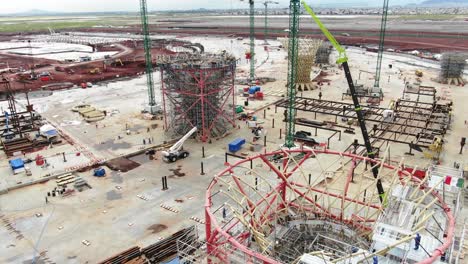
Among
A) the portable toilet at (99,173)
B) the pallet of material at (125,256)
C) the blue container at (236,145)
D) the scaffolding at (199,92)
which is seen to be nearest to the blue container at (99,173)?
the portable toilet at (99,173)

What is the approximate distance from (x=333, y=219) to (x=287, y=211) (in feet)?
12.0

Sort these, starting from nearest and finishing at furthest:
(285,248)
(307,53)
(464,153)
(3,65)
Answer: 1. (285,248)
2. (464,153)
3. (307,53)
4. (3,65)

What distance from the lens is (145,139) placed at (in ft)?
181

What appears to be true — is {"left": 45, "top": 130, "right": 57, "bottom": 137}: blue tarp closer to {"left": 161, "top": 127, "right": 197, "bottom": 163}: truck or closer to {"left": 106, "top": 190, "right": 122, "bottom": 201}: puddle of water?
{"left": 161, "top": 127, "right": 197, "bottom": 163}: truck

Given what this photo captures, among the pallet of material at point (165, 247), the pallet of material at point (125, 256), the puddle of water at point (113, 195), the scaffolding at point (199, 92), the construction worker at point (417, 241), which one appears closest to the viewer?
the construction worker at point (417, 241)

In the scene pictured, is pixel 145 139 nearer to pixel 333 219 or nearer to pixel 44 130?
pixel 44 130

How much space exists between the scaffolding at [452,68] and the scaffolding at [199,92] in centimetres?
5729

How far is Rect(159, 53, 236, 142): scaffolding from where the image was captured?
52094 mm

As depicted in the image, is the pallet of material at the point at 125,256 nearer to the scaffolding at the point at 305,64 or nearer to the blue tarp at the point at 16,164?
the blue tarp at the point at 16,164

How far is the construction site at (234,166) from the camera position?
24625 millimetres

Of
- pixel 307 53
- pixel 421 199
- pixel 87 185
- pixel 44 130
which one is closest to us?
pixel 421 199

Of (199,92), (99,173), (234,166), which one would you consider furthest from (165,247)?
(199,92)

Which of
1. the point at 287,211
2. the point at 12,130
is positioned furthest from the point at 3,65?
the point at 287,211

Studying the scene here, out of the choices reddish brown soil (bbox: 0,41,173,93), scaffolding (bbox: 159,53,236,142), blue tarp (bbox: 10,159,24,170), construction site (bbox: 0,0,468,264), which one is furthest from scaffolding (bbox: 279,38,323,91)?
blue tarp (bbox: 10,159,24,170)
